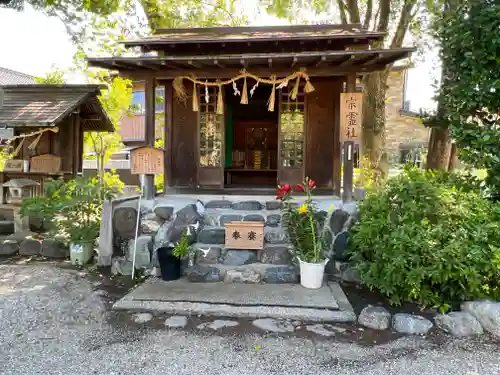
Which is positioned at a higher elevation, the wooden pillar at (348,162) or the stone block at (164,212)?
the wooden pillar at (348,162)

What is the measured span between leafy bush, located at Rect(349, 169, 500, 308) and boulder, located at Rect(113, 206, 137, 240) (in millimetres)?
3599

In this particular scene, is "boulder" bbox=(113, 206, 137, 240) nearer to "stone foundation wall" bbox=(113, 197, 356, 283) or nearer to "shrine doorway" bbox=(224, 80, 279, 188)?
"stone foundation wall" bbox=(113, 197, 356, 283)

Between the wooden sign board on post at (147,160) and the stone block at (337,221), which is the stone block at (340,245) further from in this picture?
the wooden sign board on post at (147,160)

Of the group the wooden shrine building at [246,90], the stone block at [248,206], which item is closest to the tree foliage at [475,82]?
the wooden shrine building at [246,90]

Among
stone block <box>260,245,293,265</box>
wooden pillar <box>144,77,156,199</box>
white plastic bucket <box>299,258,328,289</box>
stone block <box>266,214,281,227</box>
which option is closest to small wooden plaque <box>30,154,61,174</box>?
wooden pillar <box>144,77,156,199</box>

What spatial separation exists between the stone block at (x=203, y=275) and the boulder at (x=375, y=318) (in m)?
2.12

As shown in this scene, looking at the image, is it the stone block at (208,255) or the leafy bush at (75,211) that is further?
the leafy bush at (75,211)

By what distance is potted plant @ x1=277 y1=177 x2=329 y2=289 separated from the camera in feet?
16.7

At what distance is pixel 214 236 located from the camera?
582 cm

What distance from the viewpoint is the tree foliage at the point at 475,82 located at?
16.0 ft

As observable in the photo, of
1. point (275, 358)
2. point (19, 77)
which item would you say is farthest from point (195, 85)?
point (19, 77)

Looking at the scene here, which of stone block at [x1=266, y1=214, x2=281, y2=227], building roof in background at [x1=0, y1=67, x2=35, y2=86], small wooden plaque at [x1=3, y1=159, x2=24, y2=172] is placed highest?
building roof in background at [x1=0, y1=67, x2=35, y2=86]

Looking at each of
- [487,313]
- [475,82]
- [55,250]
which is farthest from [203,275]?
[475,82]

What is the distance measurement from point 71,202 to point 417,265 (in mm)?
5452
